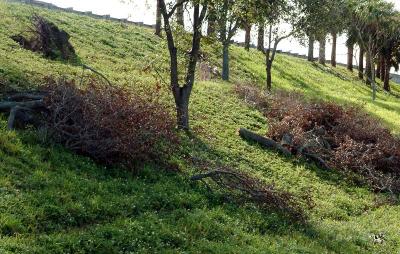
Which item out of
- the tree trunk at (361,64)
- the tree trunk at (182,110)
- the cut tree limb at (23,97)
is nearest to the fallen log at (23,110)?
the cut tree limb at (23,97)

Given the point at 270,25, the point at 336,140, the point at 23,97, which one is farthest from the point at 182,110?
the point at 270,25

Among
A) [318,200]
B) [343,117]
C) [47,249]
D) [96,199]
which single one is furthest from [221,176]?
[343,117]

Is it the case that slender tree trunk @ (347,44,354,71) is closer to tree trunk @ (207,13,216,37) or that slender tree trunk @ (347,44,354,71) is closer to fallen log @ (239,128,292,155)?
fallen log @ (239,128,292,155)

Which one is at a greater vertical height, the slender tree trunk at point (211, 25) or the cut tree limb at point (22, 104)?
the slender tree trunk at point (211, 25)

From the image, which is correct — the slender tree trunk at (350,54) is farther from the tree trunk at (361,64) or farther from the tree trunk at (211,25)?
the tree trunk at (211,25)

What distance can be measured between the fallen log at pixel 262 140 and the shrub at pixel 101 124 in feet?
19.9

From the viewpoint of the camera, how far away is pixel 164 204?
11422 mm

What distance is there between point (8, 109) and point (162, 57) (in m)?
7.25

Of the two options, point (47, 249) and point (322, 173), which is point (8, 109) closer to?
point (47, 249)

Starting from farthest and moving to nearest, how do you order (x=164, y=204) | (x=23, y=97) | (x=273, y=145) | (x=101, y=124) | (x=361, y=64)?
(x=361, y=64) → (x=273, y=145) → (x=23, y=97) → (x=101, y=124) → (x=164, y=204)

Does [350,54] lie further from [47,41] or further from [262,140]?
[47,41]

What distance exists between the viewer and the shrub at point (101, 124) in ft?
41.3

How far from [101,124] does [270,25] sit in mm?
20631

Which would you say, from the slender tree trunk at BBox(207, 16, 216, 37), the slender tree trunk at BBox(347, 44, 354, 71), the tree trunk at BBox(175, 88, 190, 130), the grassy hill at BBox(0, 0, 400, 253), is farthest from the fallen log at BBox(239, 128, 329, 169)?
the slender tree trunk at BBox(347, 44, 354, 71)
